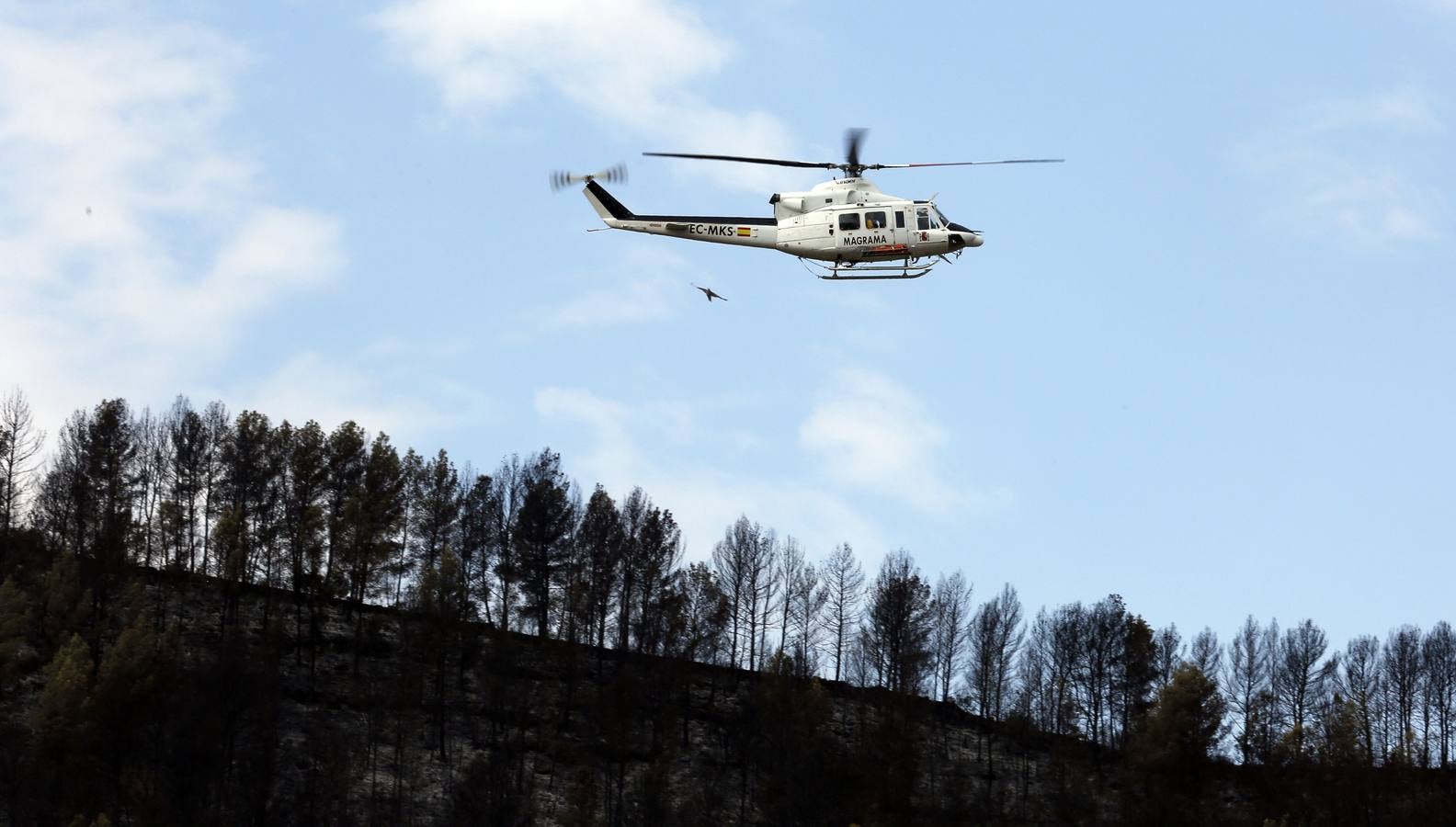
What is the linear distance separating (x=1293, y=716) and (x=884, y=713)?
24713 millimetres

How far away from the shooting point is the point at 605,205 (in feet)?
214

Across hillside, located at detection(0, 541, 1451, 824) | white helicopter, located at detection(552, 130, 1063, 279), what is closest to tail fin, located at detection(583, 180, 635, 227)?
white helicopter, located at detection(552, 130, 1063, 279)

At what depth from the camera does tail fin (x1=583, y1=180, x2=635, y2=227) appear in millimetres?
64688

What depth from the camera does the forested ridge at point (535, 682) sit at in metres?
76.8

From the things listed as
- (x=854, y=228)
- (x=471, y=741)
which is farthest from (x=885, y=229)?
(x=471, y=741)

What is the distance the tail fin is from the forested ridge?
23562mm

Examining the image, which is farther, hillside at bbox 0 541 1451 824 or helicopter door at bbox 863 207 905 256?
hillside at bbox 0 541 1451 824

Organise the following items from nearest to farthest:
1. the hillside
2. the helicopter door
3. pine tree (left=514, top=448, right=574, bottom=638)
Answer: the helicopter door < the hillside < pine tree (left=514, top=448, right=574, bottom=638)

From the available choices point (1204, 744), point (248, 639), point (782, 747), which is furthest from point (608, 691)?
point (1204, 744)

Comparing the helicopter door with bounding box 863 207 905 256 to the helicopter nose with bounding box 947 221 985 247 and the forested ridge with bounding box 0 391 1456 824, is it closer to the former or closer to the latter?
the helicopter nose with bounding box 947 221 985 247

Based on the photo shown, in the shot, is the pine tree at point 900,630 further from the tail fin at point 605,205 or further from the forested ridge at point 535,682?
the tail fin at point 605,205

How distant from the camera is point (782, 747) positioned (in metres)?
81.6

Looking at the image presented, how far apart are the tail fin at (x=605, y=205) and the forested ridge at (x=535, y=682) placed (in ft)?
77.3

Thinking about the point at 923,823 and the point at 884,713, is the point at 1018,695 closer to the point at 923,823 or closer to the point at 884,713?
the point at 884,713
